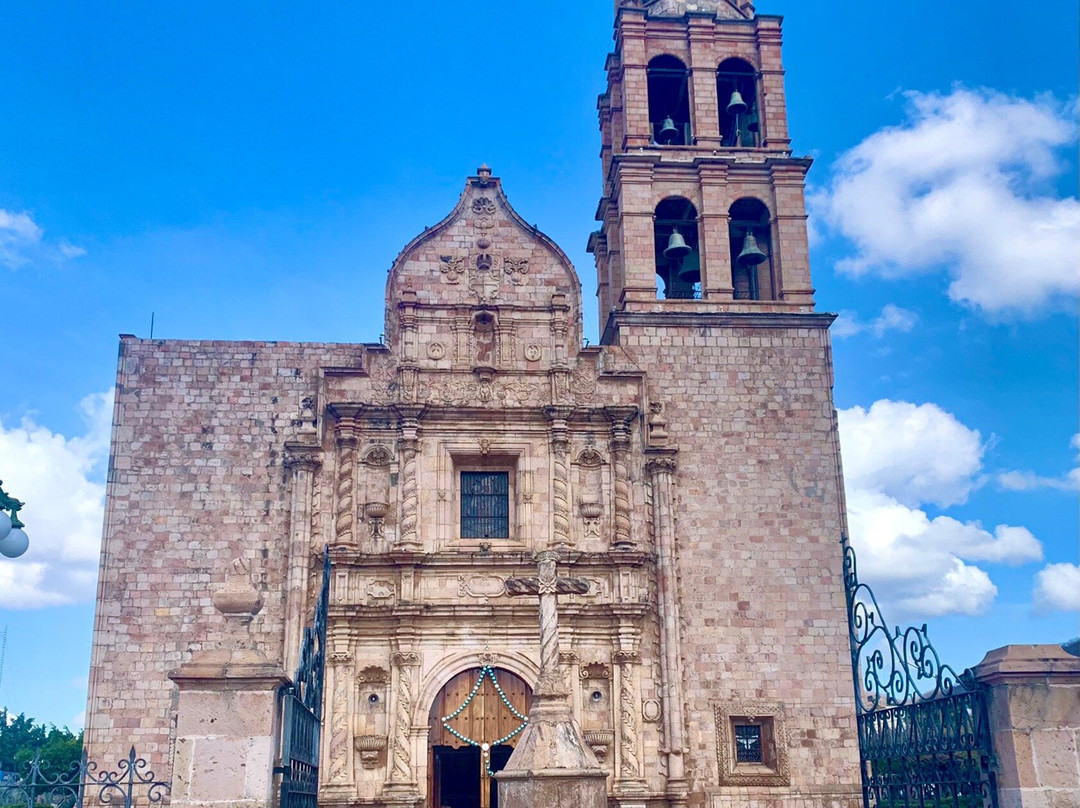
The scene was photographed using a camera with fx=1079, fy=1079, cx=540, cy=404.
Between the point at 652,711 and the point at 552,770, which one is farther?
the point at 652,711

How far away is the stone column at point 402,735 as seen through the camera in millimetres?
16344

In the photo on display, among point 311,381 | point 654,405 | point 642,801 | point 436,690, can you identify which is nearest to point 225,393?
point 311,381

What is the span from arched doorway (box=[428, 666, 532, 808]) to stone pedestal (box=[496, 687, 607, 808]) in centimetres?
745

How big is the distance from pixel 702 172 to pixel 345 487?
8.91 meters

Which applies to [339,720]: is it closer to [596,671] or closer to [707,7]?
[596,671]

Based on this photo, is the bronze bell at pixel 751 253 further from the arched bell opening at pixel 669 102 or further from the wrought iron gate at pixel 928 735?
the wrought iron gate at pixel 928 735

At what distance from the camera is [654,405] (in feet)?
62.1

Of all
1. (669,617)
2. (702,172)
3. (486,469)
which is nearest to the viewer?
(669,617)

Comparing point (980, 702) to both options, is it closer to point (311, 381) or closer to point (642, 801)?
point (642, 801)

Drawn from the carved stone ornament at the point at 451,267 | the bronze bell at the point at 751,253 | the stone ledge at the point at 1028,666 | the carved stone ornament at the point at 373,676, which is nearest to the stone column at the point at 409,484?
the carved stone ornament at the point at 373,676

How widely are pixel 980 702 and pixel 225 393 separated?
13425mm

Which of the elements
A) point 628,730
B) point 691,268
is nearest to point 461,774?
point 628,730

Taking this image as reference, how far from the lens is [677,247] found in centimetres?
2025

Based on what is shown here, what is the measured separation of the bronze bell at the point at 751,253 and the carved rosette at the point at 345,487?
26.2ft
